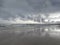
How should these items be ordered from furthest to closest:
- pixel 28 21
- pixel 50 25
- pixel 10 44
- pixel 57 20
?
pixel 28 21 → pixel 50 25 → pixel 57 20 → pixel 10 44

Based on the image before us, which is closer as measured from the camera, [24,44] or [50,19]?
[24,44]

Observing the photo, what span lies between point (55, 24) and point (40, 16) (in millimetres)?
1114

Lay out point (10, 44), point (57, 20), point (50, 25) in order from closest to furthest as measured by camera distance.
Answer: point (10, 44) < point (57, 20) < point (50, 25)

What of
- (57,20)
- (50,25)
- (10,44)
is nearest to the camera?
(10,44)

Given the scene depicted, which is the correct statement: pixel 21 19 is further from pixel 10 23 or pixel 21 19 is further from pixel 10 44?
pixel 10 44

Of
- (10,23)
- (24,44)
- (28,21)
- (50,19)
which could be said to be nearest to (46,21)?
(50,19)

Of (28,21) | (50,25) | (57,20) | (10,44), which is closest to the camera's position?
(10,44)

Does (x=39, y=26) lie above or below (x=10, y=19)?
below

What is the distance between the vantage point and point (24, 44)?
139 inches

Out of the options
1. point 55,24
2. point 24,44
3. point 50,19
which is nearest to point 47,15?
point 50,19

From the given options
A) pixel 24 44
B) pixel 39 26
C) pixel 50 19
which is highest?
pixel 50 19

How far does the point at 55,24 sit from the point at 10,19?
3.01m

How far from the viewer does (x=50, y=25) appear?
715 cm

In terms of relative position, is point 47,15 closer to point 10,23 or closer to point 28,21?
point 28,21
